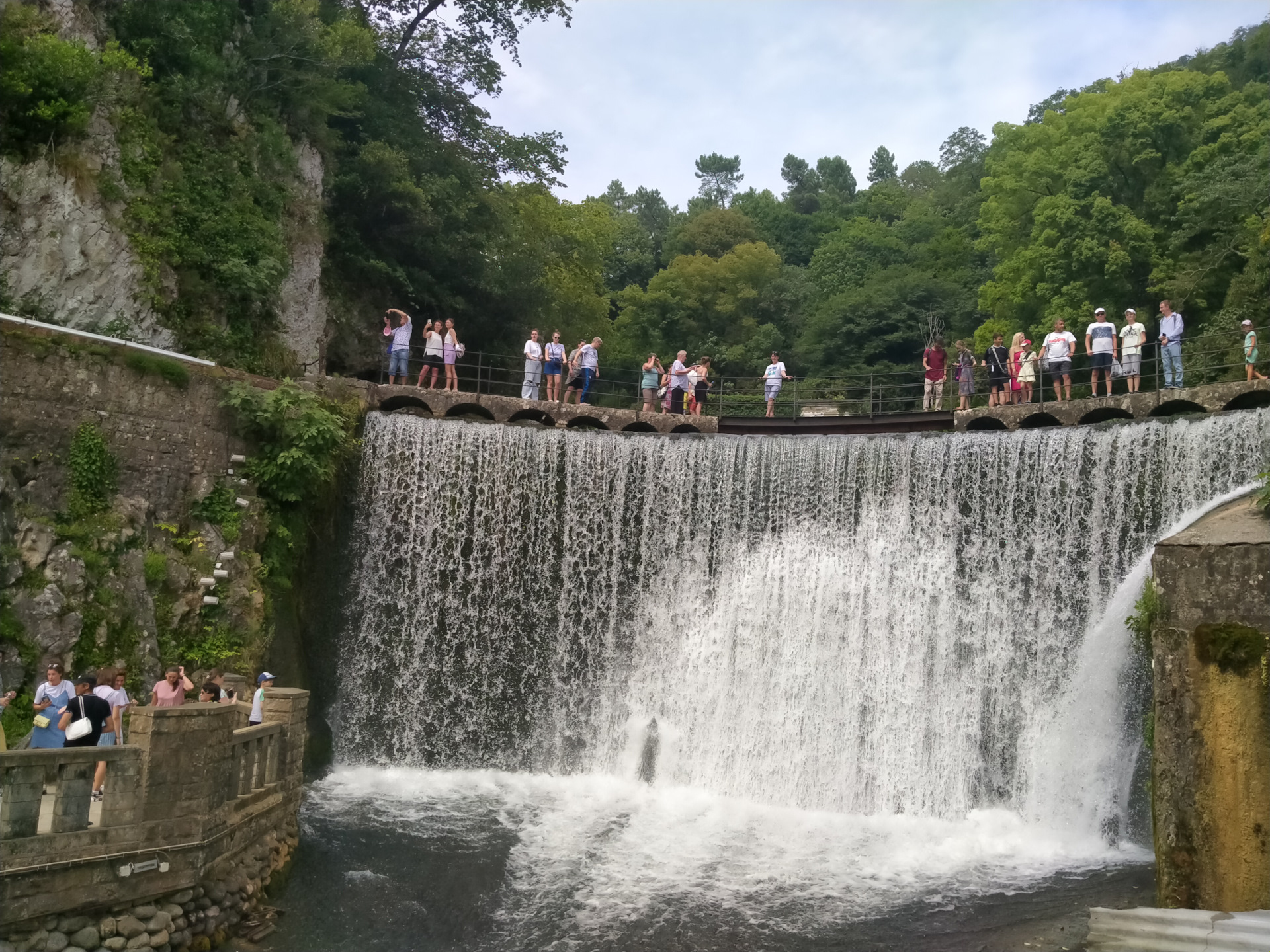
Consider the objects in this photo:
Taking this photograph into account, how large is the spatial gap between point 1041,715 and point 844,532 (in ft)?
12.9

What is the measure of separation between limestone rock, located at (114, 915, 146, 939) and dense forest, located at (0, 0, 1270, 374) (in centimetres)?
1078

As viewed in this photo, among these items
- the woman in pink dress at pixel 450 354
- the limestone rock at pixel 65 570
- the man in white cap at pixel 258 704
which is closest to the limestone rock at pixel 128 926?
the man in white cap at pixel 258 704

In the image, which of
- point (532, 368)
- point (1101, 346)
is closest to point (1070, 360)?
point (1101, 346)

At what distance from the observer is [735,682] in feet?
54.4

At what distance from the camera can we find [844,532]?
16.7 meters

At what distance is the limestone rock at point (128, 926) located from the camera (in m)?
8.69

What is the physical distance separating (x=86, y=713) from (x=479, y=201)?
17125mm

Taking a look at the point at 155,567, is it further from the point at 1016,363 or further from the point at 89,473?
the point at 1016,363

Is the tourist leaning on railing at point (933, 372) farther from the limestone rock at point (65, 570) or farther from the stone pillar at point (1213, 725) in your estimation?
the limestone rock at point (65, 570)

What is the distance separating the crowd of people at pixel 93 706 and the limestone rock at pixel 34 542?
1.64 m

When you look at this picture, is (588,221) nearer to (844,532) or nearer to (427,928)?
(844,532)

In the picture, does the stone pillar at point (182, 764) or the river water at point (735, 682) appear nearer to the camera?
the stone pillar at point (182, 764)

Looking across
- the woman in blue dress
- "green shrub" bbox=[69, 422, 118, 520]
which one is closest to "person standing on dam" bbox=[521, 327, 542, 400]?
"green shrub" bbox=[69, 422, 118, 520]

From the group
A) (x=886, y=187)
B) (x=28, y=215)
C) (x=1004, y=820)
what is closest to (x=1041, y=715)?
(x=1004, y=820)
